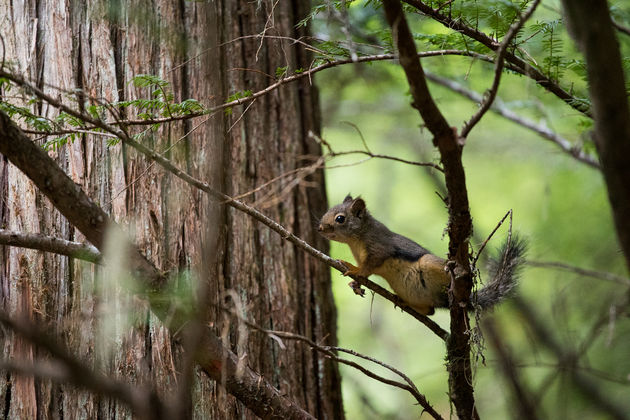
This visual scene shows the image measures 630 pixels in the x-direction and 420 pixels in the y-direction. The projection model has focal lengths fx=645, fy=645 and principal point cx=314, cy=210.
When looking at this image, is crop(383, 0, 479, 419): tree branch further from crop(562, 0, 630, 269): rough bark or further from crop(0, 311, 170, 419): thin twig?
crop(0, 311, 170, 419): thin twig

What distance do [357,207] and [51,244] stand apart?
2334mm

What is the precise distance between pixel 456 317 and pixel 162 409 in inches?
61.6

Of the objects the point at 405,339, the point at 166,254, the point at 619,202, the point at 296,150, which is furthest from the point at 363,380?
the point at 619,202

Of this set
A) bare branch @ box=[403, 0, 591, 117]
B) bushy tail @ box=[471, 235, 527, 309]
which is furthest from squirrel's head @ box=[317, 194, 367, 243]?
bare branch @ box=[403, 0, 591, 117]

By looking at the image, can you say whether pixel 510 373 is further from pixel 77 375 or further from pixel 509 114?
pixel 509 114

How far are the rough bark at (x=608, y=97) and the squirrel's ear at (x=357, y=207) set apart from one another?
2.72 metres

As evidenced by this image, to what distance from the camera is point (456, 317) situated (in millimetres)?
2449

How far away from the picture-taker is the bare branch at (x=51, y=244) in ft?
7.23

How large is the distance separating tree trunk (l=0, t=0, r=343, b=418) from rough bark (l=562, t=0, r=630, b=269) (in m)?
1.31

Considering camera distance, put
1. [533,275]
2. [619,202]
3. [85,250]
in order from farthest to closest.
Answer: [533,275]
[85,250]
[619,202]

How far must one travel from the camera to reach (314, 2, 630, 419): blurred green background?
4.78 m

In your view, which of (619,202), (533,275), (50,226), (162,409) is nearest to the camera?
(162,409)

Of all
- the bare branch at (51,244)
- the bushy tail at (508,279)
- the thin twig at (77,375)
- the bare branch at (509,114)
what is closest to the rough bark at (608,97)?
the thin twig at (77,375)

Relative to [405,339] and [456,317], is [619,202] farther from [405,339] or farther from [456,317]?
[405,339]
